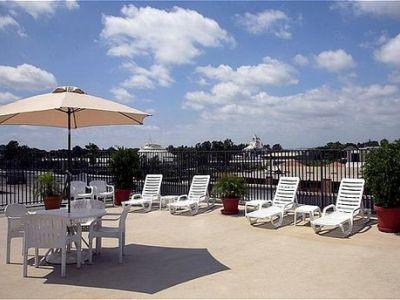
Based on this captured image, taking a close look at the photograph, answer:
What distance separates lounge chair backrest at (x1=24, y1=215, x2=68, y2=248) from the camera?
5.83 meters

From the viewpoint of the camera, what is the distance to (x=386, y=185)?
8.13 meters

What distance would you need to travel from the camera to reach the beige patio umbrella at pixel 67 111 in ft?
19.8

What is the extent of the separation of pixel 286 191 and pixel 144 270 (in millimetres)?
5337

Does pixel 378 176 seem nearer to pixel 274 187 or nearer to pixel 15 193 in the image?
pixel 274 187

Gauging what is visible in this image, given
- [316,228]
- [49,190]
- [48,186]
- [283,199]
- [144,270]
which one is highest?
[48,186]

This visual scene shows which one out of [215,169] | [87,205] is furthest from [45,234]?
[215,169]

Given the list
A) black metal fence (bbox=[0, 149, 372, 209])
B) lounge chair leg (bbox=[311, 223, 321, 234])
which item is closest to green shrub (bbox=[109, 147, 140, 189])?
black metal fence (bbox=[0, 149, 372, 209])

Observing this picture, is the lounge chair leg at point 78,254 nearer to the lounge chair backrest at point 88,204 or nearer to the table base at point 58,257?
the table base at point 58,257

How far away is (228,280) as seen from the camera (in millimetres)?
5434

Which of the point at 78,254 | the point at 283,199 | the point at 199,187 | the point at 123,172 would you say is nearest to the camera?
the point at 78,254

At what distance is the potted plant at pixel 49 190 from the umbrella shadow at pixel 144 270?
5.06 meters

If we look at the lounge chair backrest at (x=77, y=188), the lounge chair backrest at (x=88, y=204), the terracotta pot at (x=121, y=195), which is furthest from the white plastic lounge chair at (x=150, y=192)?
the lounge chair backrest at (x=88, y=204)

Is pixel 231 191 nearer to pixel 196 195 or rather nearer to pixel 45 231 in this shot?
pixel 196 195

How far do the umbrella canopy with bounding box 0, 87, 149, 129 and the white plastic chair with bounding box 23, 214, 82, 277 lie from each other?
5.08 ft
